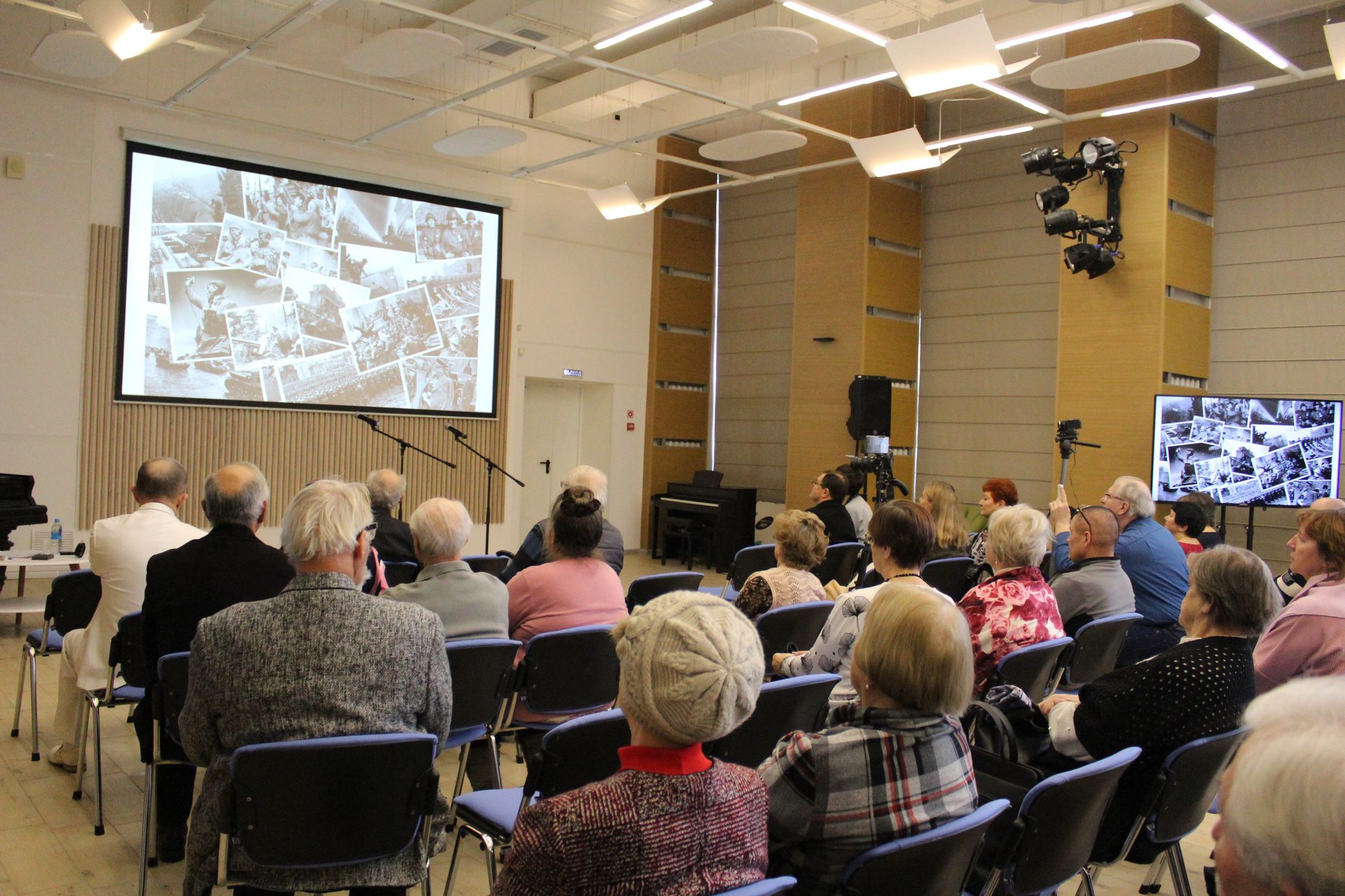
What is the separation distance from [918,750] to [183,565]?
2105 millimetres

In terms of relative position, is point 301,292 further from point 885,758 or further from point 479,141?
point 885,758

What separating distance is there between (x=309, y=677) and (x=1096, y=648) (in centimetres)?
285

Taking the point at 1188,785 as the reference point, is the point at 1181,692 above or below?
above

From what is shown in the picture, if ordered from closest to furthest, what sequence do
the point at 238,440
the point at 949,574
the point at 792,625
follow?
the point at 792,625
the point at 949,574
the point at 238,440

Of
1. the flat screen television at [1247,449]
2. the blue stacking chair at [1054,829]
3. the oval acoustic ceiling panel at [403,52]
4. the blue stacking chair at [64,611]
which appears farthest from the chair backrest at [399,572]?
the flat screen television at [1247,449]

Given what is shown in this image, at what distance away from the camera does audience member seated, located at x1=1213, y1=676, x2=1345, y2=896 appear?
815 mm

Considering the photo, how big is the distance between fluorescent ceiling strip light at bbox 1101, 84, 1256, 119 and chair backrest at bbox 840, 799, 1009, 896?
6474 mm

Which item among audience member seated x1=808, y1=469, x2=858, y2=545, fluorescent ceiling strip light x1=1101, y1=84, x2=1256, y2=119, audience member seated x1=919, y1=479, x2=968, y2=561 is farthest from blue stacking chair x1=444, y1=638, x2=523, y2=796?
fluorescent ceiling strip light x1=1101, y1=84, x2=1256, y2=119

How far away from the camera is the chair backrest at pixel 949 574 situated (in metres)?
4.86

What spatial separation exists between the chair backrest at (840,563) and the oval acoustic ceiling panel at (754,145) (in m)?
3.51

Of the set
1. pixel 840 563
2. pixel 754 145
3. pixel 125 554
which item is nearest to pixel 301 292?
pixel 754 145

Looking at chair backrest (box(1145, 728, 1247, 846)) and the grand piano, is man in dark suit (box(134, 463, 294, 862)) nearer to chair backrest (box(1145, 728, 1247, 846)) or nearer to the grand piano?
chair backrest (box(1145, 728, 1247, 846))

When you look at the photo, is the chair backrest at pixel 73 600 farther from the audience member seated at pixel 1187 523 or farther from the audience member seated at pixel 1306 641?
the audience member seated at pixel 1187 523

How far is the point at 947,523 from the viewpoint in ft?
18.0
